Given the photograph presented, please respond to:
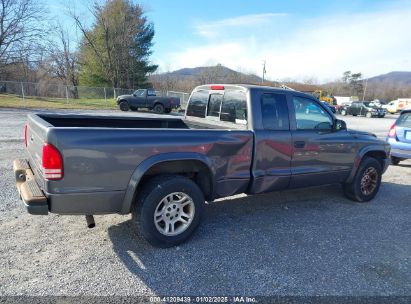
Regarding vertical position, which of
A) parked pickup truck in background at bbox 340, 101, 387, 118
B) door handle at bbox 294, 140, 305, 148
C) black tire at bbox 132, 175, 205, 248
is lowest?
parked pickup truck in background at bbox 340, 101, 387, 118

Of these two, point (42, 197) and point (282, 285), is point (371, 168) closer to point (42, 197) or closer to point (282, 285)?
point (282, 285)

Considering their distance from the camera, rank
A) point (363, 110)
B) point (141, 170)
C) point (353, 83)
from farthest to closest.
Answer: point (353, 83) < point (363, 110) < point (141, 170)

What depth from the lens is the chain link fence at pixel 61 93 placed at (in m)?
27.5

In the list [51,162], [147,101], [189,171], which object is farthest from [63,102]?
[51,162]

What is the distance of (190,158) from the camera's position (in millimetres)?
3598

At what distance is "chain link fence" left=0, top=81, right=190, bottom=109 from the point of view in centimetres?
2746

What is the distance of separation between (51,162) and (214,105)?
104 inches

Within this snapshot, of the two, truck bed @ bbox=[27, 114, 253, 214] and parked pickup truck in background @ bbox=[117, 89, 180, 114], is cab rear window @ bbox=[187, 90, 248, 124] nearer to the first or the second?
truck bed @ bbox=[27, 114, 253, 214]

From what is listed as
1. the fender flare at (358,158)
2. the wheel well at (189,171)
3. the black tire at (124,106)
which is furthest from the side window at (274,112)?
the black tire at (124,106)

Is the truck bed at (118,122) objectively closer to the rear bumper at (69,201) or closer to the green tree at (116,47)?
the rear bumper at (69,201)

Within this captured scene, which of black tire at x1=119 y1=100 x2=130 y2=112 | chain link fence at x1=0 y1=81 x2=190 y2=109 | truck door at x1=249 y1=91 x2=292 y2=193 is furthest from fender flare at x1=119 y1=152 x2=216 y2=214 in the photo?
chain link fence at x1=0 y1=81 x2=190 y2=109

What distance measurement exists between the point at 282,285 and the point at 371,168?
134 inches

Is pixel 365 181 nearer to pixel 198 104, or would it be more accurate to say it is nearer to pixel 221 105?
pixel 221 105

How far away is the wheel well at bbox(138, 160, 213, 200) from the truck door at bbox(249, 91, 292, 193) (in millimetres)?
622
